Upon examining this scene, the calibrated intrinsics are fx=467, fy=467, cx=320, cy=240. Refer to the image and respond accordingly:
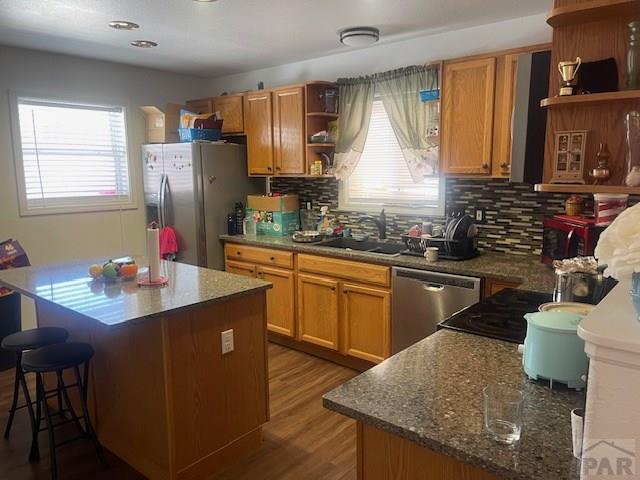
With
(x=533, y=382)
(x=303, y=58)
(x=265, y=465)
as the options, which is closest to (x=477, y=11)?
(x=303, y=58)

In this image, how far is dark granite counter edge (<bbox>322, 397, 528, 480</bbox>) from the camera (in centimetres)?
95

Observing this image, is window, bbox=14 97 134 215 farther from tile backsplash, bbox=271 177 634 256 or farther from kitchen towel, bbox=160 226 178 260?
tile backsplash, bbox=271 177 634 256

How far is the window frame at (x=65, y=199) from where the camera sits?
12.4 feet

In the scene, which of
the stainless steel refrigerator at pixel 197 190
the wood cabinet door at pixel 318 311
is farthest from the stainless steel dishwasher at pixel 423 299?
the stainless steel refrigerator at pixel 197 190

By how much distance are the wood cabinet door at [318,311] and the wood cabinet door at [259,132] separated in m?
1.19

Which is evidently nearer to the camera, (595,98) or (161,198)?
(595,98)

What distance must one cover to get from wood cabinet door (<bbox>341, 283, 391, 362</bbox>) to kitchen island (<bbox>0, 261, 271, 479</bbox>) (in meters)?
1.04

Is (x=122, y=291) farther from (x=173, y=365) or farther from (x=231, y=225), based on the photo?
(x=231, y=225)

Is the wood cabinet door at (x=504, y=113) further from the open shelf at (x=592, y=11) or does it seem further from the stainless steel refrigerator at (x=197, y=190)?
the stainless steel refrigerator at (x=197, y=190)

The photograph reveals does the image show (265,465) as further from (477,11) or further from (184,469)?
(477,11)

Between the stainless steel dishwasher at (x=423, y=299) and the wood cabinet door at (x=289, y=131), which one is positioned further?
the wood cabinet door at (x=289, y=131)

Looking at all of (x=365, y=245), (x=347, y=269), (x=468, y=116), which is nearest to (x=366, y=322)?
(x=347, y=269)

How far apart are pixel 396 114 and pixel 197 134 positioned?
5.90 feet

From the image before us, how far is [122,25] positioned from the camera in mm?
3070
